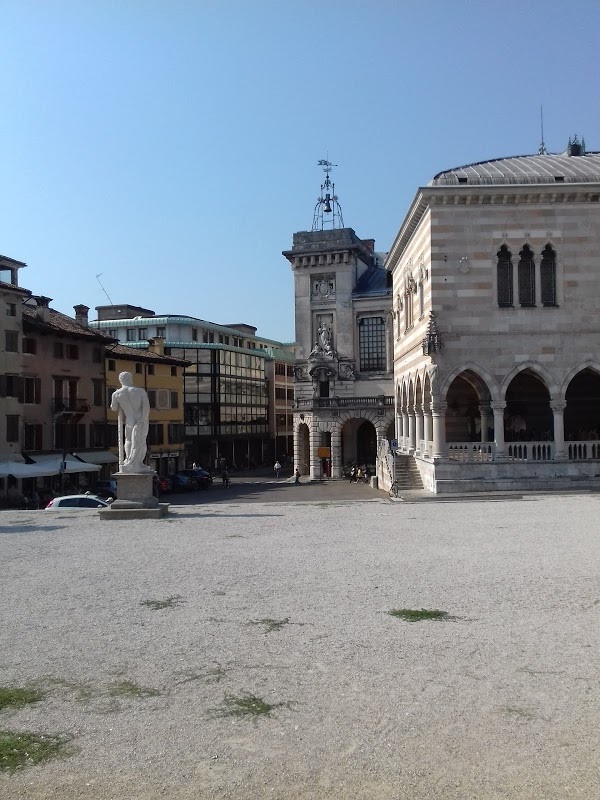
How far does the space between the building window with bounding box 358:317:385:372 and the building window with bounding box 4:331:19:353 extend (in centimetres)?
2782

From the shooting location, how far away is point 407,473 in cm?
3434

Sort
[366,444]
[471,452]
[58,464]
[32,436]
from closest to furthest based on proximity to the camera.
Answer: [471,452]
[58,464]
[32,436]
[366,444]

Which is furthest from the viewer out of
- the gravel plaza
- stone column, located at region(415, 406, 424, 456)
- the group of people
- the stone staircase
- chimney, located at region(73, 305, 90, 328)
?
chimney, located at region(73, 305, 90, 328)

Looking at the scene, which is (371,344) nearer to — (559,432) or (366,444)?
(366,444)

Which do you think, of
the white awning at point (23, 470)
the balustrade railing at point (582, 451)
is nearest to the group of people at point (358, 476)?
the white awning at point (23, 470)

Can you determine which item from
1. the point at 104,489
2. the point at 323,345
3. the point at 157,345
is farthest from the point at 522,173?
the point at 157,345

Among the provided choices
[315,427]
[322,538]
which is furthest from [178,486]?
[322,538]

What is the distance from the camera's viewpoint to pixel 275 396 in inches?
3339

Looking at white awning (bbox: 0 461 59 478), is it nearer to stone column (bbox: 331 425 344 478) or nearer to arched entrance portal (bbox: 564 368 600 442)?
arched entrance portal (bbox: 564 368 600 442)

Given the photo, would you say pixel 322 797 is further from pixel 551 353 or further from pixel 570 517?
pixel 551 353

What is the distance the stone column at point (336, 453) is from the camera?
59.2 meters

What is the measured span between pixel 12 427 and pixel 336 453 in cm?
2552

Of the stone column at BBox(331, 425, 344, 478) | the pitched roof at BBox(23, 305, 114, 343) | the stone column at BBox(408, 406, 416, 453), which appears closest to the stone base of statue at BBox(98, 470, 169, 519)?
the stone column at BBox(408, 406, 416, 453)

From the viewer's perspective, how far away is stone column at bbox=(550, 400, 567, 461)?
29750mm
